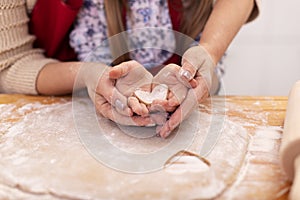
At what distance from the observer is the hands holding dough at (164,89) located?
25.3 inches

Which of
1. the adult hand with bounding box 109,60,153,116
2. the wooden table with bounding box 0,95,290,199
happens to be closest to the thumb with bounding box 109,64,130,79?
the adult hand with bounding box 109,60,153,116

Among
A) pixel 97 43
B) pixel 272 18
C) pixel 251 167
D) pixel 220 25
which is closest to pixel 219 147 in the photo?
pixel 251 167

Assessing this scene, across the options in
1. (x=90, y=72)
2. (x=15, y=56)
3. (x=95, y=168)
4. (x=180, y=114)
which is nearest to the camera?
(x=95, y=168)

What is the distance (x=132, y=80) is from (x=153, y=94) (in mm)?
40

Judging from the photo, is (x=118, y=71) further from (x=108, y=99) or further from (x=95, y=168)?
(x=95, y=168)

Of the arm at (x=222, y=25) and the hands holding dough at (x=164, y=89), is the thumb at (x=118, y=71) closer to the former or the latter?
the hands holding dough at (x=164, y=89)

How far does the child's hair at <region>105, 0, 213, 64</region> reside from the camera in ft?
3.01

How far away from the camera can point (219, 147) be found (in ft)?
1.96

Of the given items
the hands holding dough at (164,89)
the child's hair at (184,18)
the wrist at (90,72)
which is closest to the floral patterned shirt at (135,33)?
the child's hair at (184,18)

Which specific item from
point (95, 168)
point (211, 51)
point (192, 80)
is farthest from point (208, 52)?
point (95, 168)

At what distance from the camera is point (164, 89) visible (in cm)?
68

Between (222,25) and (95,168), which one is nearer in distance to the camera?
A: (95,168)

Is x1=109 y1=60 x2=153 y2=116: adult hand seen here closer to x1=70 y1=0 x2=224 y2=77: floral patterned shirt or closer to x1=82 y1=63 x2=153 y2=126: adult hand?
x1=82 y1=63 x2=153 y2=126: adult hand

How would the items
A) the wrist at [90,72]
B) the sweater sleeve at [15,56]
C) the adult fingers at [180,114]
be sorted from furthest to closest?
the sweater sleeve at [15,56] → the wrist at [90,72] → the adult fingers at [180,114]
